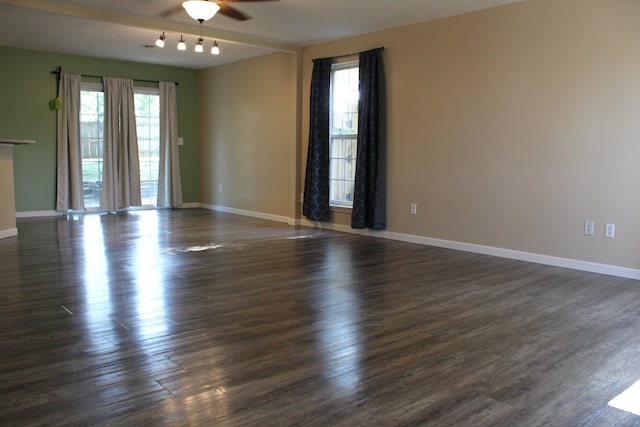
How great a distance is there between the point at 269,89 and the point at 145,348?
6.01m

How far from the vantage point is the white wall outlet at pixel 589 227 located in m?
4.96

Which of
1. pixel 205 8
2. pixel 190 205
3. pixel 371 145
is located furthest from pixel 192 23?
pixel 190 205

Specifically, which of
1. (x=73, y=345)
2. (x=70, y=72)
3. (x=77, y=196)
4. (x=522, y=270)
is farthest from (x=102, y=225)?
(x=522, y=270)

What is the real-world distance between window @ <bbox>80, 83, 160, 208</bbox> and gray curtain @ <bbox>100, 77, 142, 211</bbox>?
124 mm

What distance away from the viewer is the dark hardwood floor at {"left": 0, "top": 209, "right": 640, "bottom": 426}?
2.26 metres

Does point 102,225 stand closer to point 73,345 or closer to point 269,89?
point 269,89

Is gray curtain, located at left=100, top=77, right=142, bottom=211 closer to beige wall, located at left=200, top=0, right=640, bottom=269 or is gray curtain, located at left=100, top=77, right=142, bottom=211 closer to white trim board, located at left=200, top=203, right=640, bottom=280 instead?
white trim board, located at left=200, top=203, right=640, bottom=280

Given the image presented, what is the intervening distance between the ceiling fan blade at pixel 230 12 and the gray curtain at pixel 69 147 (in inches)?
160

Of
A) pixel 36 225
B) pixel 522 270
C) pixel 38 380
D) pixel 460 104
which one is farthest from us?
pixel 36 225

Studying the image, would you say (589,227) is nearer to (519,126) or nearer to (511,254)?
(511,254)

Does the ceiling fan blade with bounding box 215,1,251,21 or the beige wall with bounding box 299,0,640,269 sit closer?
the beige wall with bounding box 299,0,640,269

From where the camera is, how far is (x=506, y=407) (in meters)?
2.29

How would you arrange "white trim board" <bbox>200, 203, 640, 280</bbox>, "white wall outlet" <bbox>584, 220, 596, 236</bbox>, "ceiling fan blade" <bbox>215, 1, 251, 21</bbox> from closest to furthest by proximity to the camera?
1. "white trim board" <bbox>200, 203, 640, 280</bbox>
2. "white wall outlet" <bbox>584, 220, 596, 236</bbox>
3. "ceiling fan blade" <bbox>215, 1, 251, 21</bbox>

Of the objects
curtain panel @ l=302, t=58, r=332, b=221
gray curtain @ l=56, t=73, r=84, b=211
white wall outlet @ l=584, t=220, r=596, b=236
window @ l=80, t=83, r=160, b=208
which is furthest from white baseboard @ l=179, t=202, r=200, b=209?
white wall outlet @ l=584, t=220, r=596, b=236
